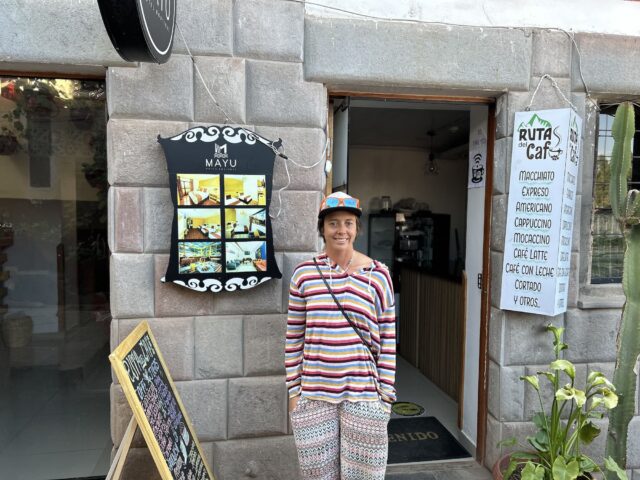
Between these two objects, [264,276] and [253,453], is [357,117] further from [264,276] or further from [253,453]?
[253,453]

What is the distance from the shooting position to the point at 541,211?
314 cm

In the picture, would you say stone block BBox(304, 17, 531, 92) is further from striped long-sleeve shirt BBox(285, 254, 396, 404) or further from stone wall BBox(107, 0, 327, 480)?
striped long-sleeve shirt BBox(285, 254, 396, 404)

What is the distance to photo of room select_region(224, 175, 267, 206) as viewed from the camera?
291 centimetres

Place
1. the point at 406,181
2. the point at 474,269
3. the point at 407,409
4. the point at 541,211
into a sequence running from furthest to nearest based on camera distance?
the point at 406,181, the point at 407,409, the point at 474,269, the point at 541,211

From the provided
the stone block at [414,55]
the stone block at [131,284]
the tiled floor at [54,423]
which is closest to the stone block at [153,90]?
the stone block at [414,55]

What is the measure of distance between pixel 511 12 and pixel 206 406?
350 centimetres

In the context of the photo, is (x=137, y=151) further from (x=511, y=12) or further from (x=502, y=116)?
(x=511, y=12)

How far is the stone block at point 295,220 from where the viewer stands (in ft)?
9.98

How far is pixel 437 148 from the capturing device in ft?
27.8

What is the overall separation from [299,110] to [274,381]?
1.85 metres

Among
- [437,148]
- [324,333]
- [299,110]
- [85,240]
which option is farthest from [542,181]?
[437,148]

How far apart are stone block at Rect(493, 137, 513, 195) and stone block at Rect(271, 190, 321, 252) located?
4.44 feet

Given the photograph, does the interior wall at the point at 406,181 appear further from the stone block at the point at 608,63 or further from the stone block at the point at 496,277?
the stone block at the point at 608,63

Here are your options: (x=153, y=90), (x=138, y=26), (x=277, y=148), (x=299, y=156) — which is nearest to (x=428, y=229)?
(x=299, y=156)
